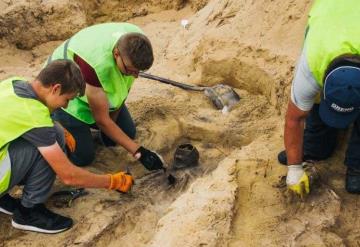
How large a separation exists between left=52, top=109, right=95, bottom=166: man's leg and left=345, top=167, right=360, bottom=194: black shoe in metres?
1.75

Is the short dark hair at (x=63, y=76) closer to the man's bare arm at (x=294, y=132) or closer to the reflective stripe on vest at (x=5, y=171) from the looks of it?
the reflective stripe on vest at (x=5, y=171)

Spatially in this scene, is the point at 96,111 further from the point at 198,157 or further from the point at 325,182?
the point at 325,182

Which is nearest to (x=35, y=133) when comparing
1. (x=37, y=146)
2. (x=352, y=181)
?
(x=37, y=146)

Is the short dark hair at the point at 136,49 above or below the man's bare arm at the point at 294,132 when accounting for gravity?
above

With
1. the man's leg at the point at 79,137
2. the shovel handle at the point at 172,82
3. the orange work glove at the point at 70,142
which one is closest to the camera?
the orange work glove at the point at 70,142

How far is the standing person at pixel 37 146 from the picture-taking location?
257 centimetres

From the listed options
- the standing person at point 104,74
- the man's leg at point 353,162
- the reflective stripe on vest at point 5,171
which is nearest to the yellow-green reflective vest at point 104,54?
the standing person at point 104,74

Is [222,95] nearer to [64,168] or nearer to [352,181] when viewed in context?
[352,181]

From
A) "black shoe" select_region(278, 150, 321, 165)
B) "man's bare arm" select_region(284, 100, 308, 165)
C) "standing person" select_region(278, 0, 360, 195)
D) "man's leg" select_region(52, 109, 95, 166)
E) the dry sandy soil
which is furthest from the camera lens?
"man's leg" select_region(52, 109, 95, 166)

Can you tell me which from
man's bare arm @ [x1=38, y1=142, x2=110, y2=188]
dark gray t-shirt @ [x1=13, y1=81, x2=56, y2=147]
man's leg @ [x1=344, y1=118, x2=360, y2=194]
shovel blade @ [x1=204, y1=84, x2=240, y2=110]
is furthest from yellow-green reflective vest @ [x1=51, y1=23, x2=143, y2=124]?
man's leg @ [x1=344, y1=118, x2=360, y2=194]

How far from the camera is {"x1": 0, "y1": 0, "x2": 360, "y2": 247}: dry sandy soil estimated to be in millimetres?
2617

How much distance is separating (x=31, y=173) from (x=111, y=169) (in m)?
0.79

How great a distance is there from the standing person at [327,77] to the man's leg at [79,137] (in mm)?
1455

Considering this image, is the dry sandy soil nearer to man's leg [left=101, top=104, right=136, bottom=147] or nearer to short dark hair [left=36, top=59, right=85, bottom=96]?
man's leg [left=101, top=104, right=136, bottom=147]
